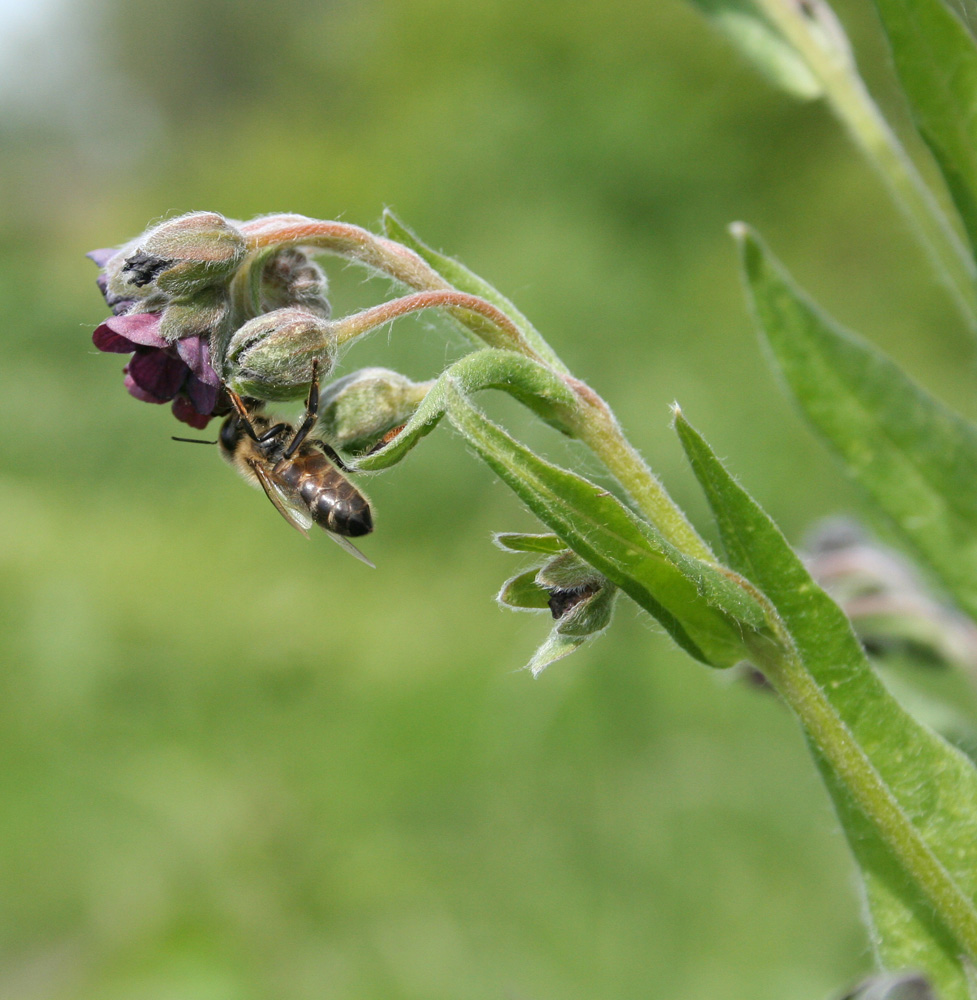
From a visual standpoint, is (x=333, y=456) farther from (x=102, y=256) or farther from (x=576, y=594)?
(x=576, y=594)

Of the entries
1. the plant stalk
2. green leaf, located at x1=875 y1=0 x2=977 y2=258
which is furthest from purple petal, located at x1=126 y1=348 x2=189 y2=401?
the plant stalk

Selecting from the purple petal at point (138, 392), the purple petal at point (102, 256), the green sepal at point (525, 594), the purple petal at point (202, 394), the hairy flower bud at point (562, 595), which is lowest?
the purple petal at point (138, 392)

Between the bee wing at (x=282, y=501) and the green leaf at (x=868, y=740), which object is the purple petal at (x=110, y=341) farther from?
the green leaf at (x=868, y=740)

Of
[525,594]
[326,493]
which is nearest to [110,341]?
[326,493]

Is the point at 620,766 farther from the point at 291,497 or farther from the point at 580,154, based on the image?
the point at 580,154

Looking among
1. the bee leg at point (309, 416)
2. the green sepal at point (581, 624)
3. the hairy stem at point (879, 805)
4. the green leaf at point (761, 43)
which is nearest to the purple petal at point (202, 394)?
the bee leg at point (309, 416)

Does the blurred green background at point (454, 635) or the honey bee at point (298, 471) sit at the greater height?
the honey bee at point (298, 471)

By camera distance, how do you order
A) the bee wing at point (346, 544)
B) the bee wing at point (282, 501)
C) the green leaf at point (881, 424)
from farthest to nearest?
the green leaf at point (881, 424), the bee wing at point (282, 501), the bee wing at point (346, 544)
